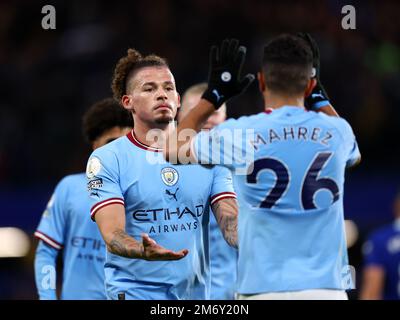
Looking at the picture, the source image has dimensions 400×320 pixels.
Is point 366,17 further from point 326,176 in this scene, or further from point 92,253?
point 326,176

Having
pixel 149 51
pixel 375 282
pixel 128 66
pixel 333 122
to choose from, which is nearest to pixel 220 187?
pixel 128 66

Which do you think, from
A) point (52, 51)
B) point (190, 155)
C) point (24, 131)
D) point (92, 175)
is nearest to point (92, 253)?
→ point (92, 175)

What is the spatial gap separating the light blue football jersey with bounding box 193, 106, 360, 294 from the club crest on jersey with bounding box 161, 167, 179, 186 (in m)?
0.83

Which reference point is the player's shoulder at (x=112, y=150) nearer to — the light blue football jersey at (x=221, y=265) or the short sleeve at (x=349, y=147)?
the short sleeve at (x=349, y=147)

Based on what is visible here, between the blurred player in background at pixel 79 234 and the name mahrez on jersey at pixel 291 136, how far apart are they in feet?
9.67

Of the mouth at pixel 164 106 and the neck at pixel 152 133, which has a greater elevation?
the mouth at pixel 164 106

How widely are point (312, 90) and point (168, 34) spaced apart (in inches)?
501

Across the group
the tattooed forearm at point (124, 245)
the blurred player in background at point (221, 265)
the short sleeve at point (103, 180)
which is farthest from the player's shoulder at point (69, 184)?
the tattooed forearm at point (124, 245)

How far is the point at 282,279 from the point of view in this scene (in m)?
5.59

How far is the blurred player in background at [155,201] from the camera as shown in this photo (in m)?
6.43

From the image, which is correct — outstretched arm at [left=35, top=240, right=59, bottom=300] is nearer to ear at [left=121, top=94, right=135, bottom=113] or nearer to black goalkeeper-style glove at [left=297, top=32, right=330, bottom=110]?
ear at [left=121, top=94, right=135, bottom=113]

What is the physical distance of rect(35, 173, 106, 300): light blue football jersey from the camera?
27.8ft

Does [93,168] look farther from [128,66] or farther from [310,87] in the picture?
[310,87]

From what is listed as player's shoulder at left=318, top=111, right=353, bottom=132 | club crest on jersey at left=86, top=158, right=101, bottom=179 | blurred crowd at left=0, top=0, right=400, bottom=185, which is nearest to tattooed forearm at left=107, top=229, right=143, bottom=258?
club crest on jersey at left=86, top=158, right=101, bottom=179
